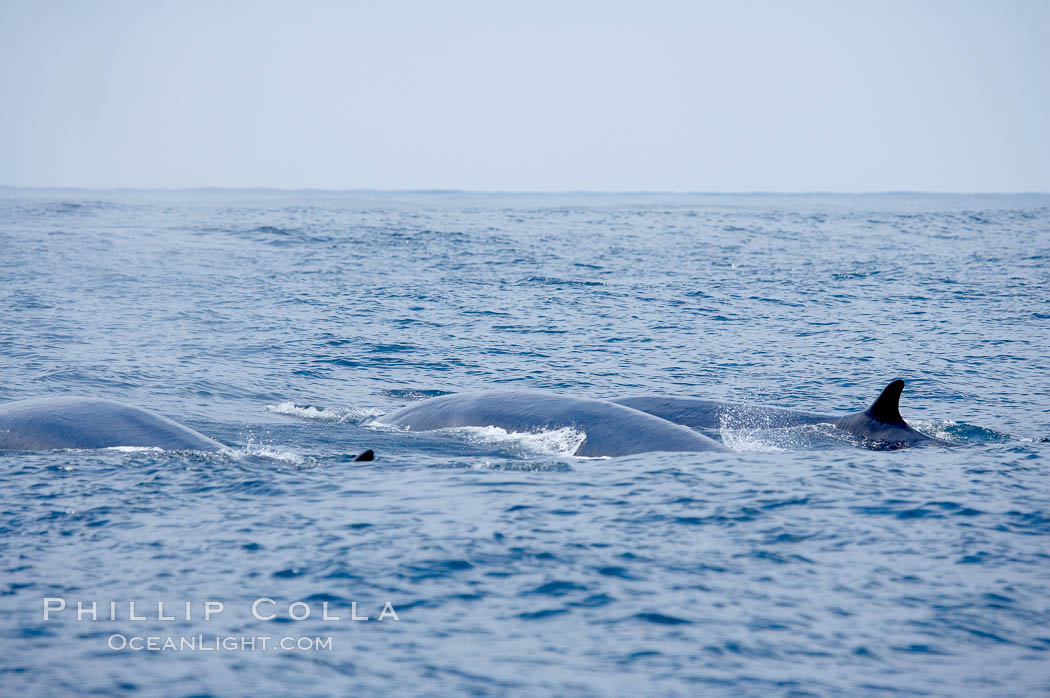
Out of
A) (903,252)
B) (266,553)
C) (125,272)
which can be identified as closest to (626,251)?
(903,252)

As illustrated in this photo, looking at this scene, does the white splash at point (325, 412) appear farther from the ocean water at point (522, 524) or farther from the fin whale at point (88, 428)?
the fin whale at point (88, 428)

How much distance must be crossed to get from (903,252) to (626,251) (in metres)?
14.0

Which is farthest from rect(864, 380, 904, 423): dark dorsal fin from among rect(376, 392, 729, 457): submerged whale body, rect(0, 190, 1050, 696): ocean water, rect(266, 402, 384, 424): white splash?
rect(266, 402, 384, 424): white splash

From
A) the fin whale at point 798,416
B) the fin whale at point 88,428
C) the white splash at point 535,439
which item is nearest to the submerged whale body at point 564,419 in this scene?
the white splash at point 535,439

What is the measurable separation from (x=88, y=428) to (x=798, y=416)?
10.6 m

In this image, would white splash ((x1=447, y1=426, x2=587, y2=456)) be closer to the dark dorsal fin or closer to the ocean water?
the ocean water

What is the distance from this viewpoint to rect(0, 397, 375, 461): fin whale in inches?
578

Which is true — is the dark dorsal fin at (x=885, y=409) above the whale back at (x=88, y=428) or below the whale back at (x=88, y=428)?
above

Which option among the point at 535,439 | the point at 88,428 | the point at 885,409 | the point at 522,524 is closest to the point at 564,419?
the point at 535,439

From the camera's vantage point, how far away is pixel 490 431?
1662cm

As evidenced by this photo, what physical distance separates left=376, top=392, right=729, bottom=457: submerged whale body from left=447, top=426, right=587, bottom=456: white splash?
3.9 inches

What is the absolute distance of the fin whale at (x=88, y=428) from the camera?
48.2ft

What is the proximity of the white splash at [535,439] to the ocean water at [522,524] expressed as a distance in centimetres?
6

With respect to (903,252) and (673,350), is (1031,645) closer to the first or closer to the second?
(673,350)
